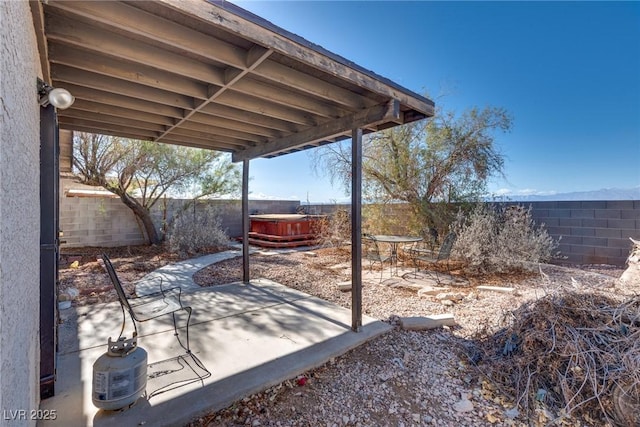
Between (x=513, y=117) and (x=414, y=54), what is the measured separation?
9.51ft

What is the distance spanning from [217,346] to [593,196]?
307 inches

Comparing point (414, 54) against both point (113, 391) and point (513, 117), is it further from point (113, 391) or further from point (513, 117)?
point (113, 391)

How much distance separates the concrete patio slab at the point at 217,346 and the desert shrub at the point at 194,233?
153 inches

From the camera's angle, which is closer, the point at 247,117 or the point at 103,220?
the point at 247,117

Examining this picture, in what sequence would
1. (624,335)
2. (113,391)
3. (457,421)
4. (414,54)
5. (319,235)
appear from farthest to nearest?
(319,235) → (414,54) → (624,335) → (457,421) → (113,391)

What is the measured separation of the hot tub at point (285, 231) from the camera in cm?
937

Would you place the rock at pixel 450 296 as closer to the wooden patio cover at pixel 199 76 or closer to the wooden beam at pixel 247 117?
the wooden patio cover at pixel 199 76

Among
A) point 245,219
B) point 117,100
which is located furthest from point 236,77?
point 245,219

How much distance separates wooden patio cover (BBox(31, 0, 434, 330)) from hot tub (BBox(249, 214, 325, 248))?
5.52 metres

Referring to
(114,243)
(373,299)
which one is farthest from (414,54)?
(114,243)

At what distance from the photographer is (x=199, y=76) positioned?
2256 mm

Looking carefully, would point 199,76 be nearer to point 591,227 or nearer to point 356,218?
point 356,218

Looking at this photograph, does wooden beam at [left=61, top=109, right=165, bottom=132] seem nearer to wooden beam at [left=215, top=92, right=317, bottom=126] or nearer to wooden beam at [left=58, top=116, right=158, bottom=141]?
wooden beam at [left=58, top=116, right=158, bottom=141]

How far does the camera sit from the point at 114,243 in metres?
8.16
